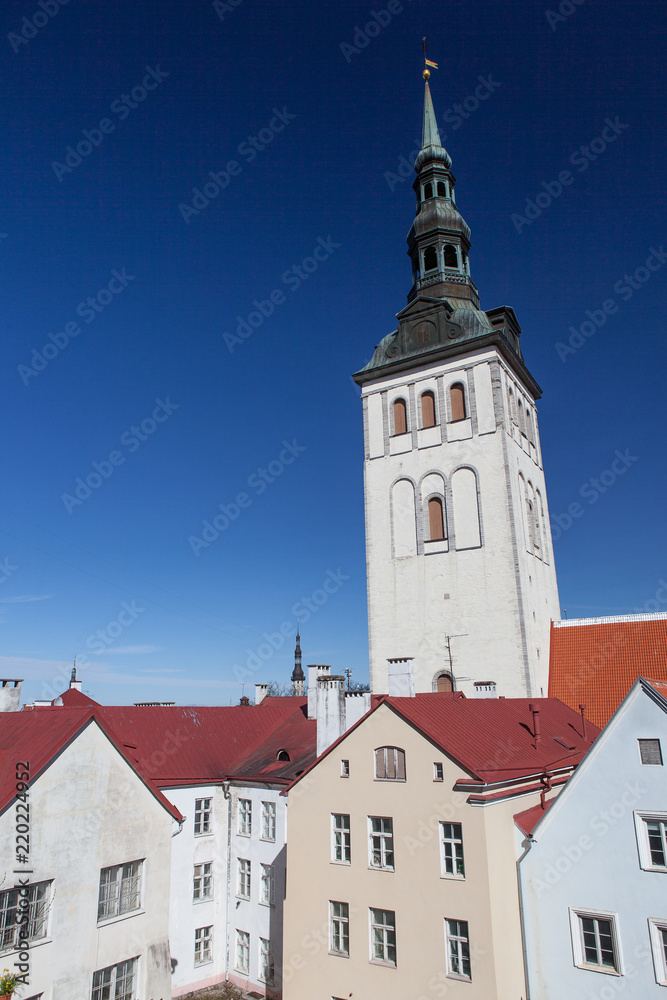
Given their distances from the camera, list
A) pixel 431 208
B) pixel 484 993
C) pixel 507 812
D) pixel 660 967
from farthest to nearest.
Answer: pixel 431 208
pixel 507 812
pixel 484 993
pixel 660 967

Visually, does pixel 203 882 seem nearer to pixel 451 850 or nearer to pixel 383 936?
pixel 383 936

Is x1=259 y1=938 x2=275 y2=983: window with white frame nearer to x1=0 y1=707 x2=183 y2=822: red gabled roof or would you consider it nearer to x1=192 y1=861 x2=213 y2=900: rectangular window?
x1=192 y1=861 x2=213 y2=900: rectangular window

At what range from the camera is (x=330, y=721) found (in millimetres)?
21688

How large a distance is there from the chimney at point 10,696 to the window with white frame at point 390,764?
14.0 metres

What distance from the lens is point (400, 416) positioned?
35.5 m

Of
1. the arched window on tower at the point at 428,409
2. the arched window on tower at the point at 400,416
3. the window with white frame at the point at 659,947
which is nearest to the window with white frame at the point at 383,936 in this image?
the window with white frame at the point at 659,947

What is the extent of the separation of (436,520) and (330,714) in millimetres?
13776

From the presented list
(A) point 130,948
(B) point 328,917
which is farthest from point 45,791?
(B) point 328,917

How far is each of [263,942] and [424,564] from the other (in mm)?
16831

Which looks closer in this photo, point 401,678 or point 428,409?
point 401,678

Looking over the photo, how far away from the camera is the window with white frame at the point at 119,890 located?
17578 mm

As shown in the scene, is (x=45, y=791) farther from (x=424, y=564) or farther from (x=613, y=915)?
(x=424, y=564)

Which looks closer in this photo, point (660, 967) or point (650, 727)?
point (660, 967)

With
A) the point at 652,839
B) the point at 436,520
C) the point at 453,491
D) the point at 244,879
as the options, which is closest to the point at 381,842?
the point at 652,839
